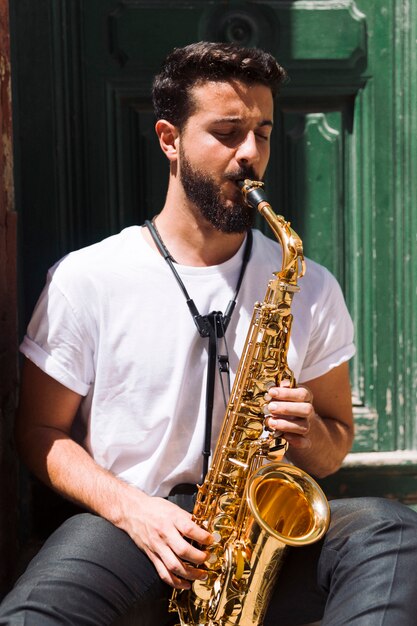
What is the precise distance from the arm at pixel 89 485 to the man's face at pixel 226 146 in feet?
2.52

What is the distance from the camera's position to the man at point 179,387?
2.90 m

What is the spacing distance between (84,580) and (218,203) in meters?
1.26

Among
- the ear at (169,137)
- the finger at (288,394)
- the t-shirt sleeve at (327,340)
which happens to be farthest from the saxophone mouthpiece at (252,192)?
the finger at (288,394)

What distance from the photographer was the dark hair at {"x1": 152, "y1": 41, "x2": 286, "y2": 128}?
3289mm

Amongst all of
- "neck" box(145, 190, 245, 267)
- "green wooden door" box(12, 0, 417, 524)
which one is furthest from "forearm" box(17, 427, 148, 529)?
"green wooden door" box(12, 0, 417, 524)

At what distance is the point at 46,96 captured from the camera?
12.4 ft

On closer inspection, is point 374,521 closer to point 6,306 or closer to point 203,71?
point 6,306

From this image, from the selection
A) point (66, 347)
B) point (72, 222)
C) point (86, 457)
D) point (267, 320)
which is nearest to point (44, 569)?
point (86, 457)

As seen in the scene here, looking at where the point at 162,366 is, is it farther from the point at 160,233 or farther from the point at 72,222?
the point at 72,222

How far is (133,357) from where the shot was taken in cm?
321

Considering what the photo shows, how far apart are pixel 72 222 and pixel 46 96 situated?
479mm

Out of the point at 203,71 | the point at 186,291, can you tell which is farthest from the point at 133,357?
the point at 203,71

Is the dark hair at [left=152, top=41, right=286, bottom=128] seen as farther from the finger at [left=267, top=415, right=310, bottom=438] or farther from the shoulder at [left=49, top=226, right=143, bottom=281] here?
the finger at [left=267, top=415, right=310, bottom=438]

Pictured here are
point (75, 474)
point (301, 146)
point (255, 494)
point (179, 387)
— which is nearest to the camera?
point (255, 494)
